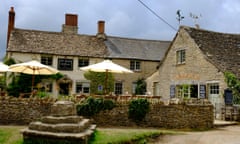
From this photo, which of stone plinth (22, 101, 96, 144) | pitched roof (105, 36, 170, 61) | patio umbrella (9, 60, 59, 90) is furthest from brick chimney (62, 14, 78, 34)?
stone plinth (22, 101, 96, 144)

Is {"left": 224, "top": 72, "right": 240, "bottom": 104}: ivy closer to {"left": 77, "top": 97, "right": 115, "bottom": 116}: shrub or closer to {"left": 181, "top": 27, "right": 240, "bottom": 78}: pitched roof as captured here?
{"left": 181, "top": 27, "right": 240, "bottom": 78}: pitched roof

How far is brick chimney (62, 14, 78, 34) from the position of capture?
108ft

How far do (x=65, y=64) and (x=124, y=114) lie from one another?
1726 centimetres

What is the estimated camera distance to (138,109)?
1398cm

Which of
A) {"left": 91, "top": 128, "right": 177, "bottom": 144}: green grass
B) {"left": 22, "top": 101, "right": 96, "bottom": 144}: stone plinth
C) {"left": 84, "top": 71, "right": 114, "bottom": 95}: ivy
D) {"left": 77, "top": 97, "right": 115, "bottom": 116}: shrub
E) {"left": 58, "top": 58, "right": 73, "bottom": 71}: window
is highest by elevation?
{"left": 58, "top": 58, "right": 73, "bottom": 71}: window

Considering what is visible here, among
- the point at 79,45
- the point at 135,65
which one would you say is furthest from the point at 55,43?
the point at 135,65

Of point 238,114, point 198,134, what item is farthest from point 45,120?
point 238,114

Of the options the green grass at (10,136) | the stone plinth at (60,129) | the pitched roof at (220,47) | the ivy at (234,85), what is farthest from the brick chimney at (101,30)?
the stone plinth at (60,129)

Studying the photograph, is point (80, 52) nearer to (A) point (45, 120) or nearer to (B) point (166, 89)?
(B) point (166, 89)

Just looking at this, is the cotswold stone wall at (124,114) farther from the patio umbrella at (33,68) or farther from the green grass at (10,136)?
the patio umbrella at (33,68)

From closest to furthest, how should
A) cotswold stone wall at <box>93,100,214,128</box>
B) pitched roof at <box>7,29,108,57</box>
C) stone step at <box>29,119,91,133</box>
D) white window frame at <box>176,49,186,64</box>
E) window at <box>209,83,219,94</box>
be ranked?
stone step at <box>29,119,91,133</box> < cotswold stone wall at <box>93,100,214,128</box> < window at <box>209,83,219,94</box> < white window frame at <box>176,49,186,64</box> < pitched roof at <box>7,29,108,57</box>

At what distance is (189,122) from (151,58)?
19.0 meters

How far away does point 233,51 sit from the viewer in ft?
73.9

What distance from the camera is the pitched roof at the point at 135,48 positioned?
32.1 metres
